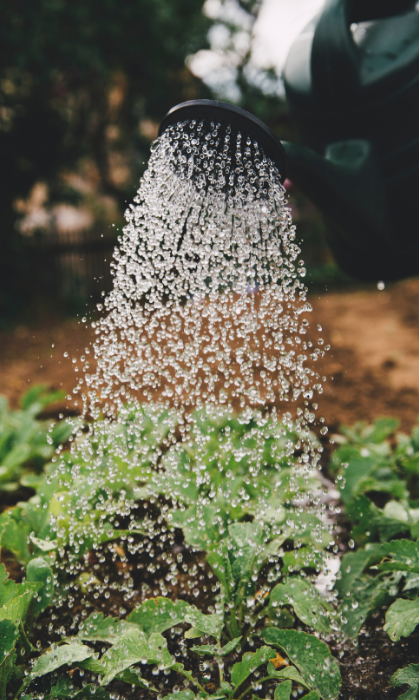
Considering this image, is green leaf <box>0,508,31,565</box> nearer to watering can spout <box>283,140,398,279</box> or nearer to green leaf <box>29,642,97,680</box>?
green leaf <box>29,642,97,680</box>

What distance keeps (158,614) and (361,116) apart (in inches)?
58.2

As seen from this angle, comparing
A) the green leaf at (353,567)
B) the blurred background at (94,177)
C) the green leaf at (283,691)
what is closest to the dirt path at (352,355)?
the blurred background at (94,177)

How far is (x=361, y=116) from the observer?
138 cm

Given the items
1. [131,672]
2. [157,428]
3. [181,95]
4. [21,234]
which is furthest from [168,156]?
[181,95]

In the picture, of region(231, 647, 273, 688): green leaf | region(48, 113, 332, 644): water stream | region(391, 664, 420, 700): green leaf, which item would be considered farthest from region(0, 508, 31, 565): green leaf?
region(391, 664, 420, 700): green leaf

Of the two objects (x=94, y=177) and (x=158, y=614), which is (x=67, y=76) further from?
(x=158, y=614)

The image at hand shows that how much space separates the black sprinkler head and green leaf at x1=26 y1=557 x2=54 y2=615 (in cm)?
122

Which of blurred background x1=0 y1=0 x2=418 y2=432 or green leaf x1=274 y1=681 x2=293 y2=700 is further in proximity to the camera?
blurred background x1=0 y1=0 x2=418 y2=432

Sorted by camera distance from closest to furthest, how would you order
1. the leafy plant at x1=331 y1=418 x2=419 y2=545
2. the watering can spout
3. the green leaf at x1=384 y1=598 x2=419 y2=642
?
the green leaf at x1=384 y1=598 x2=419 y2=642 → the watering can spout → the leafy plant at x1=331 y1=418 x2=419 y2=545

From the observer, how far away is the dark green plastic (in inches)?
50.5

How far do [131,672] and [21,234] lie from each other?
727 centimetres

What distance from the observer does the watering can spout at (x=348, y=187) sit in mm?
1287

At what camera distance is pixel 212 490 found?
1.72 meters

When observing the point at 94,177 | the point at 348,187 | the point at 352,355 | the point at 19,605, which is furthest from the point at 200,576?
the point at 94,177
